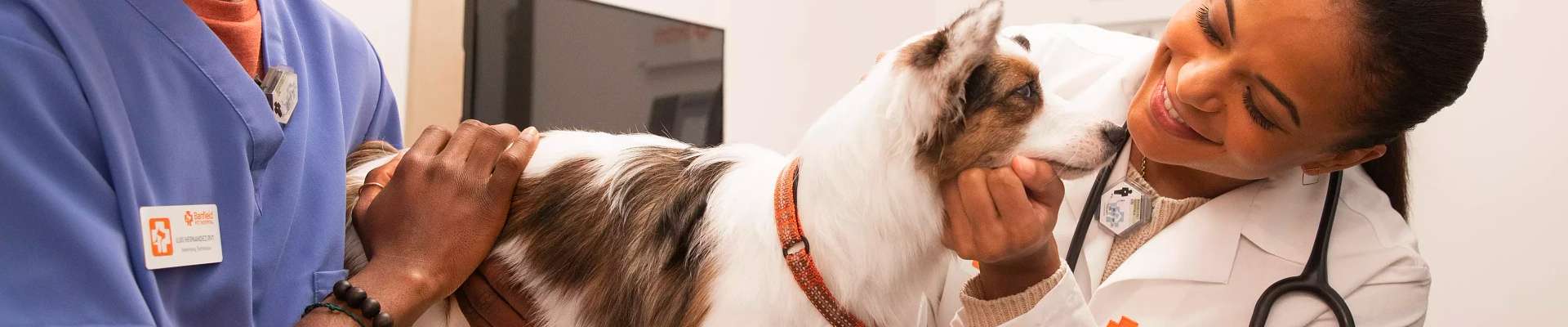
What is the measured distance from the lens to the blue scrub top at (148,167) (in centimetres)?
76

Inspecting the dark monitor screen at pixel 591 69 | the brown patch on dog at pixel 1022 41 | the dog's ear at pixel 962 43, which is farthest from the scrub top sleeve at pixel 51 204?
the dark monitor screen at pixel 591 69

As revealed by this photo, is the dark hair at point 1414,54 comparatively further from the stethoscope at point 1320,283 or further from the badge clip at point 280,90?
the badge clip at point 280,90

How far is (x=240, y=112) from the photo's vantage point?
92cm

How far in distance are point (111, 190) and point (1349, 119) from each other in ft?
4.24

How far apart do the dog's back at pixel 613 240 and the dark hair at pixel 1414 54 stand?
0.76m

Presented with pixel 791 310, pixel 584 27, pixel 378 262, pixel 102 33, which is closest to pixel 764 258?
pixel 791 310

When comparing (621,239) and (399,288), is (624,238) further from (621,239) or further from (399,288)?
(399,288)

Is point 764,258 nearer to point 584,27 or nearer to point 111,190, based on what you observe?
point 111,190

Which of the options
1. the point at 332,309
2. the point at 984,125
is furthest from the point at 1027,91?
the point at 332,309

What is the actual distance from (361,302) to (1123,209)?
1074 millimetres

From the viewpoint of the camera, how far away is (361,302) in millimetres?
998

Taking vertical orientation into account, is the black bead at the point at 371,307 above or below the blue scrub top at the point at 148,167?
below

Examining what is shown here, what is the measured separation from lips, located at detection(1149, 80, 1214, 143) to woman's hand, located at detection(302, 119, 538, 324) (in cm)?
83

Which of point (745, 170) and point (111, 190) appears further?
point (745, 170)
